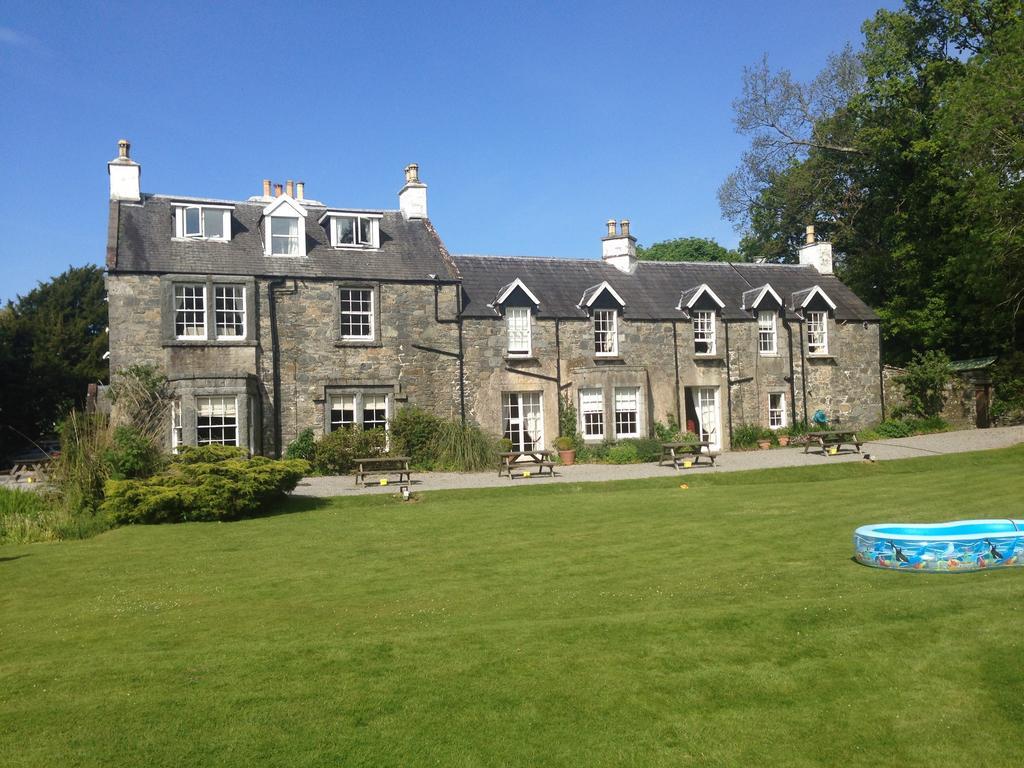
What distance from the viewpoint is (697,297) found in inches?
1232

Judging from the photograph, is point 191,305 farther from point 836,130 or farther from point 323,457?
point 836,130

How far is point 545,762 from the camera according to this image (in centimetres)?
584

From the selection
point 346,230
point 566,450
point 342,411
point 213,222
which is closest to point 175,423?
point 342,411

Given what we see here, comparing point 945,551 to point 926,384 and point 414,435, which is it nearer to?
point 414,435

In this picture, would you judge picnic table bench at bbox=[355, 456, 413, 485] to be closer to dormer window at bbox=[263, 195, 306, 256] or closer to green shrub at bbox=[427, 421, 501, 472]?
green shrub at bbox=[427, 421, 501, 472]

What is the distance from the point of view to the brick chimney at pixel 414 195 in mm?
30438

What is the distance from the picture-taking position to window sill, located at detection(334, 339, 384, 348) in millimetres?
26734

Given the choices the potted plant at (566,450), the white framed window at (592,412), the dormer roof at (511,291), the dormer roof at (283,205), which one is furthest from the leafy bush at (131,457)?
the white framed window at (592,412)

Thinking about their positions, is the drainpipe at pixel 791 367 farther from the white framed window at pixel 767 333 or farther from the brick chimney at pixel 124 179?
the brick chimney at pixel 124 179

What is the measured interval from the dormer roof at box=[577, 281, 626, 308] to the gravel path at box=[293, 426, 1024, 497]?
6338mm

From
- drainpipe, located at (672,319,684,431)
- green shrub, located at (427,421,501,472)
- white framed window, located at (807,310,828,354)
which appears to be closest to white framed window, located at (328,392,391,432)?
green shrub, located at (427,421,501,472)

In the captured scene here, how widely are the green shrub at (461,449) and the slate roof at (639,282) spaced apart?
4.25m

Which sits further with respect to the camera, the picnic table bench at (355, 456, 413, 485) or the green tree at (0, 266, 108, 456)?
the green tree at (0, 266, 108, 456)

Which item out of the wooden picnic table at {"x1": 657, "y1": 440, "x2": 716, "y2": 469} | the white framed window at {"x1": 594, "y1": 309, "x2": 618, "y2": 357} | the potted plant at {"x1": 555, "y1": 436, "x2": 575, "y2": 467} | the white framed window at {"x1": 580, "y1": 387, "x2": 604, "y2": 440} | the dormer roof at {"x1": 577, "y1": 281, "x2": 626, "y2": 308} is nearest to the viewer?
the wooden picnic table at {"x1": 657, "y1": 440, "x2": 716, "y2": 469}
